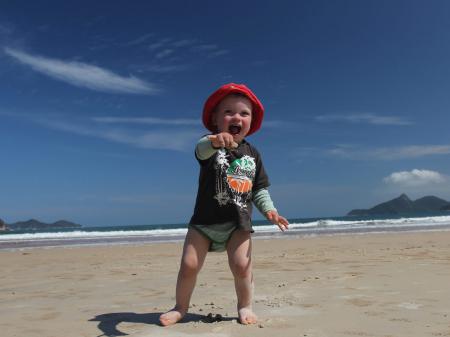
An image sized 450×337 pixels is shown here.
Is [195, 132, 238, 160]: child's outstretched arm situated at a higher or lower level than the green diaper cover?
higher

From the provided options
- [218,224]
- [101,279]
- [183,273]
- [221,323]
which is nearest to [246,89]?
[218,224]

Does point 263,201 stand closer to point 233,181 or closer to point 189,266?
point 233,181

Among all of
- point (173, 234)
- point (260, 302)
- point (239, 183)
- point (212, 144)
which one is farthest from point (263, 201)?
point (173, 234)

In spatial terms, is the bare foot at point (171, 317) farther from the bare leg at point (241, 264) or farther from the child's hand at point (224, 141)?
the child's hand at point (224, 141)

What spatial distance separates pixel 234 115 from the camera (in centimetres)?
320

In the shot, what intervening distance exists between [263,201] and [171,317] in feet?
3.61

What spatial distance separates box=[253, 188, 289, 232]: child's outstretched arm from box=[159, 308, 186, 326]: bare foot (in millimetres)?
961

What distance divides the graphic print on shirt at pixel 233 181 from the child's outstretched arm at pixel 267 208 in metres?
0.12

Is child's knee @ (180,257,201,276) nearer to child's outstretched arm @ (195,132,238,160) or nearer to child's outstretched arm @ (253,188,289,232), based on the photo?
child's outstretched arm @ (253,188,289,232)

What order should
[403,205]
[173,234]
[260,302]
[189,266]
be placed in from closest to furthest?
1. [189,266]
2. [260,302]
3. [173,234]
4. [403,205]

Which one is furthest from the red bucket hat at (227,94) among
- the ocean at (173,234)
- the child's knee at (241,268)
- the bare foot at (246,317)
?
the ocean at (173,234)

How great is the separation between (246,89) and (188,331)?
180cm

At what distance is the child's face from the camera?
10.5 feet

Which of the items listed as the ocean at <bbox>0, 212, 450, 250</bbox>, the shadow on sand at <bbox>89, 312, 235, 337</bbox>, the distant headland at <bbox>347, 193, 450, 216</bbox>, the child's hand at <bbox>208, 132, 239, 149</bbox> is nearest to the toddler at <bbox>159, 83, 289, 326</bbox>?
the shadow on sand at <bbox>89, 312, 235, 337</bbox>
